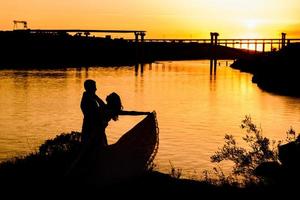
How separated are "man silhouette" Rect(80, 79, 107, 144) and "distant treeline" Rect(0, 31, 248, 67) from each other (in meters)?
90.3

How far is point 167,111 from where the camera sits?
4384 centimetres

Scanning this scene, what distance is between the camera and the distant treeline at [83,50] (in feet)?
365

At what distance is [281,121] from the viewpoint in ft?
127

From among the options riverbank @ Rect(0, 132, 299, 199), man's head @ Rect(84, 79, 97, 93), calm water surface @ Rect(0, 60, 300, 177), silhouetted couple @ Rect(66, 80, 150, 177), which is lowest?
calm water surface @ Rect(0, 60, 300, 177)

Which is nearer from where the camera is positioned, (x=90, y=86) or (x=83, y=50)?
(x=90, y=86)

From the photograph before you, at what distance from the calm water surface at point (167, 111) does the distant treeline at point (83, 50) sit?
1541 inches

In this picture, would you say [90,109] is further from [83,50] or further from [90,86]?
[83,50]

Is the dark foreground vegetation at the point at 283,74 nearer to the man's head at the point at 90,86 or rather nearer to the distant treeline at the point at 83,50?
the man's head at the point at 90,86

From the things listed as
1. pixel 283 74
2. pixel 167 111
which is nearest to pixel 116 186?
pixel 167 111

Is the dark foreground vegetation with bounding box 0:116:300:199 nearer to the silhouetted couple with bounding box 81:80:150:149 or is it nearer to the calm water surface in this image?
the silhouetted couple with bounding box 81:80:150:149

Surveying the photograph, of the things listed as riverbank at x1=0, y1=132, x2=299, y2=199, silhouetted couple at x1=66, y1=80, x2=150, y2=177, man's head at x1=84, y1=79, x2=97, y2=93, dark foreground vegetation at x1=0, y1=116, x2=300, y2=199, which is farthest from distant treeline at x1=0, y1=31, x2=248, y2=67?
man's head at x1=84, y1=79, x2=97, y2=93

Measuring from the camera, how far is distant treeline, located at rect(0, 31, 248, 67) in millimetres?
111312

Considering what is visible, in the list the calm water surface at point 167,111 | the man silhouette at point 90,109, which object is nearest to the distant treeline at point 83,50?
the calm water surface at point 167,111

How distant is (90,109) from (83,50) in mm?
108011
